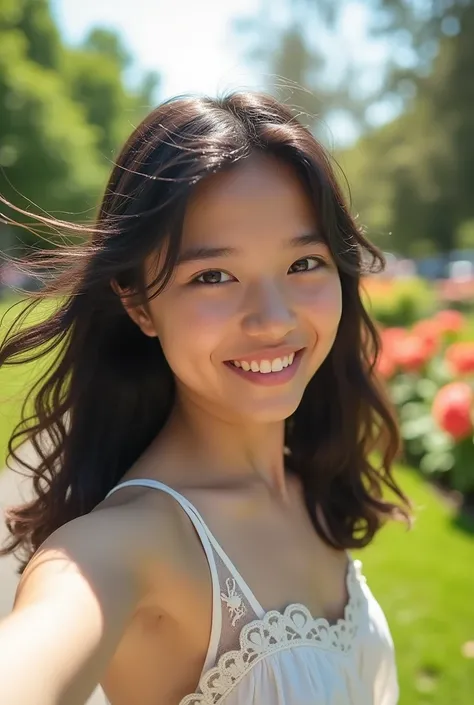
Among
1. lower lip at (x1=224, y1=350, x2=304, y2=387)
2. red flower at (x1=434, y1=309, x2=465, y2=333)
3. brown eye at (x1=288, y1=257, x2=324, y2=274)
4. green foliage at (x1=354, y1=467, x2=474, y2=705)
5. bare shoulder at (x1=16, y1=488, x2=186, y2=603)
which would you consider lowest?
green foliage at (x1=354, y1=467, x2=474, y2=705)

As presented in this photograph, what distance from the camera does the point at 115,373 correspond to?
1.70m

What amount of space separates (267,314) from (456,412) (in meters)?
3.45

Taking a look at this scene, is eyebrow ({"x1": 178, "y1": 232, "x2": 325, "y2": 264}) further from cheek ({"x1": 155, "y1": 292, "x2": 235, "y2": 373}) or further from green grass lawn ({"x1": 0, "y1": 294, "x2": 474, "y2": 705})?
green grass lawn ({"x1": 0, "y1": 294, "x2": 474, "y2": 705})

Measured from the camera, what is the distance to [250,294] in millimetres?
1356

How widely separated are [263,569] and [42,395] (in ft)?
2.25

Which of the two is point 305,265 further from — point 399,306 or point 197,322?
point 399,306

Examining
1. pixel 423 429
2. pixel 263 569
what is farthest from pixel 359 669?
pixel 423 429

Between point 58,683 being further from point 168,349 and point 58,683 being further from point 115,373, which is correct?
point 115,373

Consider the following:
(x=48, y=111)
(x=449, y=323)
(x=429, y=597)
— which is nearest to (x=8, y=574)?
(x=429, y=597)

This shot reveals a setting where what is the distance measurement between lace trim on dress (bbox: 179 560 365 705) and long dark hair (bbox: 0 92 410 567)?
397mm

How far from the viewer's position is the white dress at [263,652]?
1241mm

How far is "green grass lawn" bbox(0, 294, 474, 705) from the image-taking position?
2.91m

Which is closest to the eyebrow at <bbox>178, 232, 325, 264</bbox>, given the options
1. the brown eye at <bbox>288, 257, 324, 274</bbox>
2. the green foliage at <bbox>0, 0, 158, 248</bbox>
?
the brown eye at <bbox>288, 257, 324, 274</bbox>

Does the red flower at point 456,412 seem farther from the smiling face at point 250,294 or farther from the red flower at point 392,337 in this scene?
the smiling face at point 250,294
